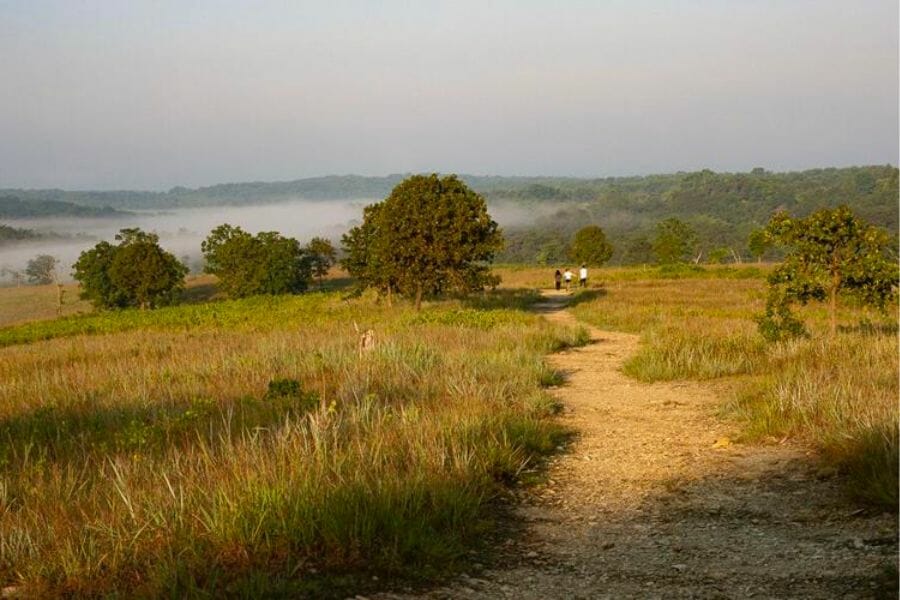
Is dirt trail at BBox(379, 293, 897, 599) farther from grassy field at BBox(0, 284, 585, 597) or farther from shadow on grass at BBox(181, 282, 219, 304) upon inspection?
shadow on grass at BBox(181, 282, 219, 304)

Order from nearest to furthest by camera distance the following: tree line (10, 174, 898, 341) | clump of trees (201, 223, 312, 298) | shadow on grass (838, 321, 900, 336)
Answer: tree line (10, 174, 898, 341) → shadow on grass (838, 321, 900, 336) → clump of trees (201, 223, 312, 298)

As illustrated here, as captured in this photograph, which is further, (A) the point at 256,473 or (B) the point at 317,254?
(B) the point at 317,254

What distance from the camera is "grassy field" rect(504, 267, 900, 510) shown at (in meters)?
6.35

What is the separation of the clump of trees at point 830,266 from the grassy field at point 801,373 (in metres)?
0.72

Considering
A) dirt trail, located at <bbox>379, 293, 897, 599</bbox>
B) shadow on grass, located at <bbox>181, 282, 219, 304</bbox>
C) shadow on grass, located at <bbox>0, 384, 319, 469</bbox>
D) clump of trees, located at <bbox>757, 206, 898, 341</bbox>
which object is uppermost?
clump of trees, located at <bbox>757, 206, 898, 341</bbox>

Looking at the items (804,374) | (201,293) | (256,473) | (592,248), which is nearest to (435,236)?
(804,374)

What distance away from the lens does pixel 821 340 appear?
13703mm

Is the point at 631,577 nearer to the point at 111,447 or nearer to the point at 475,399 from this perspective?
the point at 475,399

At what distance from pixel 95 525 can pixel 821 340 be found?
12767 millimetres

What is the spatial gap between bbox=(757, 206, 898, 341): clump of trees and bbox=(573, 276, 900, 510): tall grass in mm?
724

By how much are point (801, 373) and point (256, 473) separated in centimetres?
814

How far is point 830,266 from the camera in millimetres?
14445

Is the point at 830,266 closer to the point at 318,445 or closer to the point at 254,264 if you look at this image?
the point at 318,445

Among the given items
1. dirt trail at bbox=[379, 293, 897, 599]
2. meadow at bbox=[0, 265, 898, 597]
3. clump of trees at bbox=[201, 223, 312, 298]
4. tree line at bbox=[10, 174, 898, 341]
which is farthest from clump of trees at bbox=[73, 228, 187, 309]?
dirt trail at bbox=[379, 293, 897, 599]
